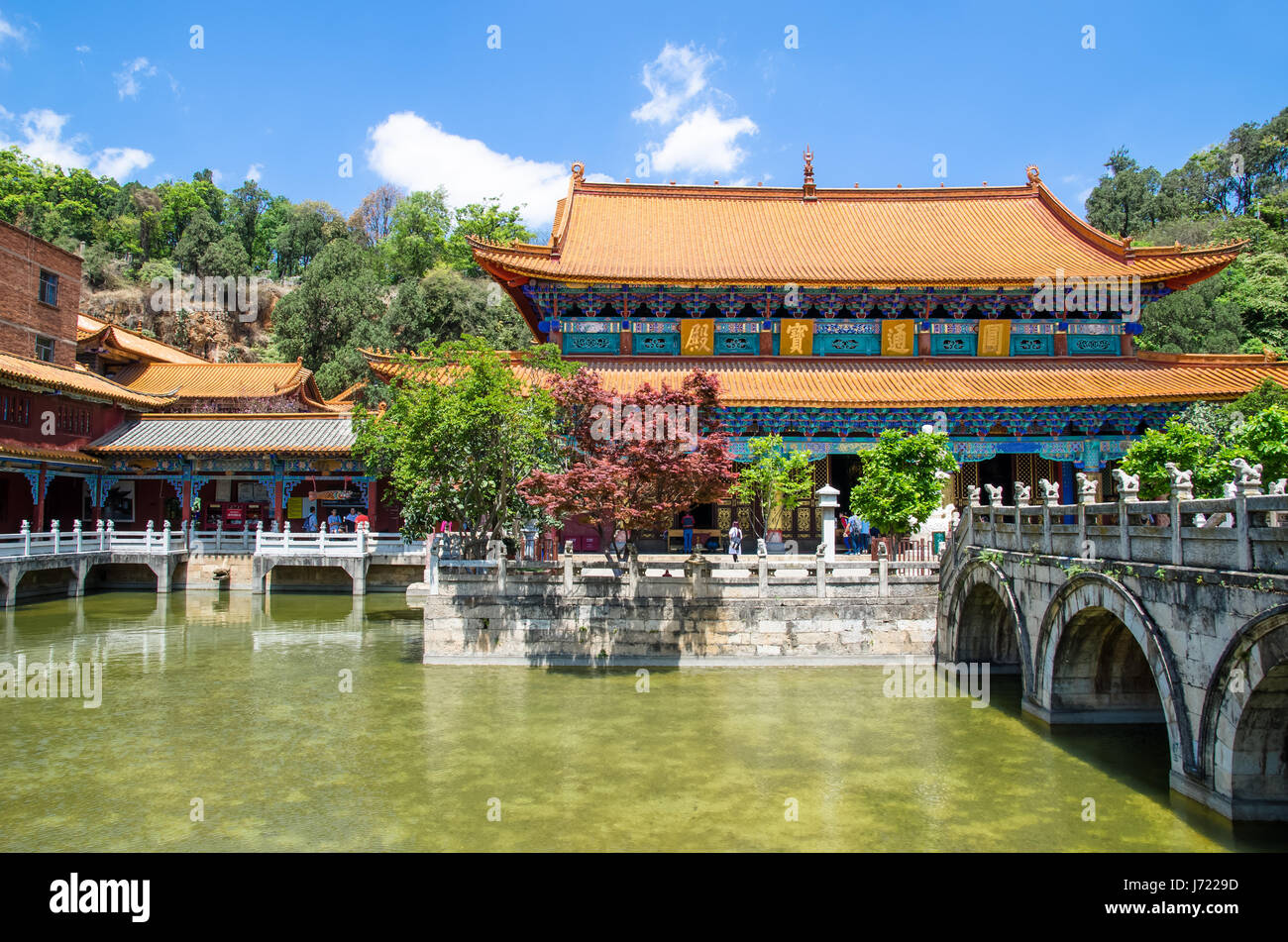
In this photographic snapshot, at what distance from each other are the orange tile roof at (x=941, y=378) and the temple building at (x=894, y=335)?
71 millimetres

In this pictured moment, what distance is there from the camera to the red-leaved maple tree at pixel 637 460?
16.1 metres

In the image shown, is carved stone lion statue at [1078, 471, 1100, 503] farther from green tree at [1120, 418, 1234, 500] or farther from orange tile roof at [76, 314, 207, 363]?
orange tile roof at [76, 314, 207, 363]

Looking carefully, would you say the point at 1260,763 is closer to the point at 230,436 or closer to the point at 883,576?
the point at 883,576

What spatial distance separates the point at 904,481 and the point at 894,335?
9.15 m

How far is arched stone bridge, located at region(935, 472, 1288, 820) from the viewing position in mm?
8148

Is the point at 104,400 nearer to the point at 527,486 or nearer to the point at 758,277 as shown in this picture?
the point at 527,486

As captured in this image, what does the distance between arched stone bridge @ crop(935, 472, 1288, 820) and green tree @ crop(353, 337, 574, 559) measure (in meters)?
9.98

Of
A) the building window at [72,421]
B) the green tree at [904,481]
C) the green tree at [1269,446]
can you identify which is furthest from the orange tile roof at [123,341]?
the green tree at [1269,446]

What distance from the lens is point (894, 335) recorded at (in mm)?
25062

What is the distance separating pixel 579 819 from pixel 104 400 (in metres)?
28.0

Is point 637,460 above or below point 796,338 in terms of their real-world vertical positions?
below

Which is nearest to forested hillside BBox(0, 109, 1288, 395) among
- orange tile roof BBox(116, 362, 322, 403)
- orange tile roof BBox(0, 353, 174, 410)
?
orange tile roof BBox(116, 362, 322, 403)

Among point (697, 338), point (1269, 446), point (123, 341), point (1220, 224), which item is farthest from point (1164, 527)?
point (1220, 224)

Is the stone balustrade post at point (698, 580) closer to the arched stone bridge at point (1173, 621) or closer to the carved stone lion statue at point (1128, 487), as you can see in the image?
the arched stone bridge at point (1173, 621)
